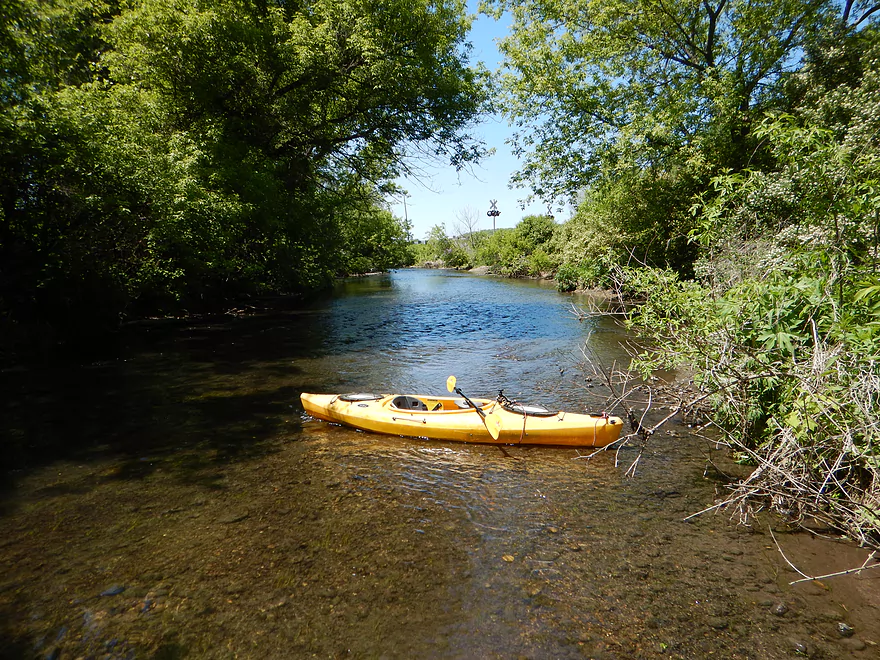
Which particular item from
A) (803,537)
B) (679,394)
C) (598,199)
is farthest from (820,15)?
(803,537)

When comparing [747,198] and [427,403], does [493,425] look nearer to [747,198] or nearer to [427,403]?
[427,403]

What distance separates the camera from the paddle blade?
6012 mm

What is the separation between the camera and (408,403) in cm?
679

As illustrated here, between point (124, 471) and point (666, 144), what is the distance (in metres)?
15.0

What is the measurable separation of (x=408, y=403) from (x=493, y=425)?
4.79 ft

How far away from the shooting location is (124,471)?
5422 millimetres

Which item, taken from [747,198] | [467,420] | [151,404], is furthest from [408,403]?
[747,198]

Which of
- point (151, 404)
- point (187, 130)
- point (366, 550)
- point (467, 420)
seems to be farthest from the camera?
point (187, 130)

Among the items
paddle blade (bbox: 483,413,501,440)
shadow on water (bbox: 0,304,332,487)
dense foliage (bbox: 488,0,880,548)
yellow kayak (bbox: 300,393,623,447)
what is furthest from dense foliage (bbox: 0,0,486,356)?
paddle blade (bbox: 483,413,501,440)

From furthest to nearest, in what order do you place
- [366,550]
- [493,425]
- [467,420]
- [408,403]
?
[408,403] < [467,420] < [493,425] < [366,550]

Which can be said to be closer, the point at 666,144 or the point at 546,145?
the point at 666,144

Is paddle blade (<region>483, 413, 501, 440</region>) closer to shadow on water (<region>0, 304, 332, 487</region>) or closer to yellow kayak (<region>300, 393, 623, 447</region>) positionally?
yellow kayak (<region>300, 393, 623, 447</region>)

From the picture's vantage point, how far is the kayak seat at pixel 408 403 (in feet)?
22.2

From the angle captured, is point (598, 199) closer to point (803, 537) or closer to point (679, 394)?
point (679, 394)
